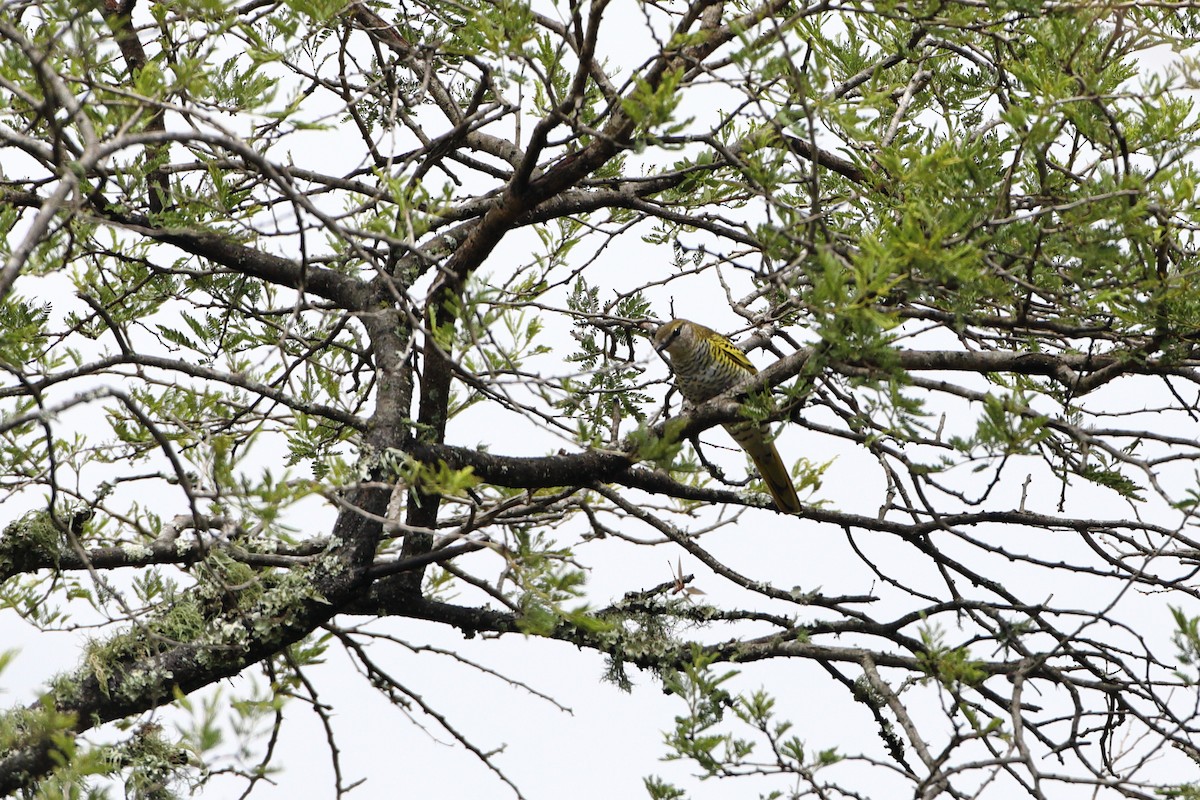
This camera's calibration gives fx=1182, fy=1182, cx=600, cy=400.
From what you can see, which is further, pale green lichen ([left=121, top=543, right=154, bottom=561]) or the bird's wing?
the bird's wing

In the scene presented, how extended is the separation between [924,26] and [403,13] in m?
2.32

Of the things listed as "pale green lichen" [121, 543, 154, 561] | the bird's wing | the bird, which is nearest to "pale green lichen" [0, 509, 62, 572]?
"pale green lichen" [121, 543, 154, 561]

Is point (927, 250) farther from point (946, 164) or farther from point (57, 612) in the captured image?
point (57, 612)

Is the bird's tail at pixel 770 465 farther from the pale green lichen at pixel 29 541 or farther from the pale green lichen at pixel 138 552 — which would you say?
the pale green lichen at pixel 29 541

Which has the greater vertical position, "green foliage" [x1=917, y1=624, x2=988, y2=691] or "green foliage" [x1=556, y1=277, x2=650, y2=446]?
"green foliage" [x1=556, y1=277, x2=650, y2=446]

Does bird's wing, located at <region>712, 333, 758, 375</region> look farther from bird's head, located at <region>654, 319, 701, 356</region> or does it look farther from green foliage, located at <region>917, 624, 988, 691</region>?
green foliage, located at <region>917, 624, 988, 691</region>

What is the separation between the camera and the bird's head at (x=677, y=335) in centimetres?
489

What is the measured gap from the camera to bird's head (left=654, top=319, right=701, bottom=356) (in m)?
4.89

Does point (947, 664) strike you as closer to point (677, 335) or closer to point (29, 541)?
point (677, 335)

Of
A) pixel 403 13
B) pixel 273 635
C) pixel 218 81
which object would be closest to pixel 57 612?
pixel 273 635

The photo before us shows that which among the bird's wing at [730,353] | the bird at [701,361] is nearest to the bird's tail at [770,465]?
the bird at [701,361]

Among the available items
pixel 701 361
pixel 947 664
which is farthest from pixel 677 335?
pixel 947 664

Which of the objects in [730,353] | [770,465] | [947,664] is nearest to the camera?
[947,664]

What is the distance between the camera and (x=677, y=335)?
4.98m
